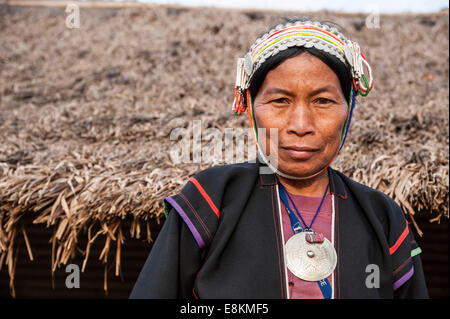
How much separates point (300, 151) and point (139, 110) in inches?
73.5

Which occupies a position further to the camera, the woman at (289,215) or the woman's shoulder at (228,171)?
the woman's shoulder at (228,171)

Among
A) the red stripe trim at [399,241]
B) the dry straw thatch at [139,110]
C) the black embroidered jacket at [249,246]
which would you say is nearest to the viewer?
the black embroidered jacket at [249,246]

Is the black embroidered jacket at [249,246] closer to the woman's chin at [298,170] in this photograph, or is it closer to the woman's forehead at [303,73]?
the woman's chin at [298,170]

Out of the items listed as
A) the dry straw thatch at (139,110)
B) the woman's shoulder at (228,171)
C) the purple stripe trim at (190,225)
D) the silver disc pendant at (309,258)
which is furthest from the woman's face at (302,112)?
the dry straw thatch at (139,110)

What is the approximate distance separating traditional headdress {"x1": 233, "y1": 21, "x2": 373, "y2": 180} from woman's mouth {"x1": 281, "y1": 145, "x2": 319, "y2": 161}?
0.47ft

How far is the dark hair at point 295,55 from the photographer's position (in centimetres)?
109

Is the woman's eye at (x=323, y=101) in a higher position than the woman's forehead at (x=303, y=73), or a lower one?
lower

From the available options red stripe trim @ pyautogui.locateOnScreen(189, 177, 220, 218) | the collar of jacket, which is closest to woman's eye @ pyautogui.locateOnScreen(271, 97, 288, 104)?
the collar of jacket

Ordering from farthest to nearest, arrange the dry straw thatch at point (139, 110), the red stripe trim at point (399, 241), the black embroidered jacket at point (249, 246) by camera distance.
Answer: the dry straw thatch at point (139, 110) → the red stripe trim at point (399, 241) → the black embroidered jacket at point (249, 246)

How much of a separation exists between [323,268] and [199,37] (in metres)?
3.29

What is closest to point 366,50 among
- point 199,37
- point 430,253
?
point 199,37

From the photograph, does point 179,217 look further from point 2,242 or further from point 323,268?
point 2,242

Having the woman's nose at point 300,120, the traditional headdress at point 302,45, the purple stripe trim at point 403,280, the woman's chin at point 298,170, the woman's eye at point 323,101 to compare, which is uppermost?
the traditional headdress at point 302,45

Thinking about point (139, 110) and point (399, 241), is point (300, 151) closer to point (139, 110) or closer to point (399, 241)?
point (399, 241)
